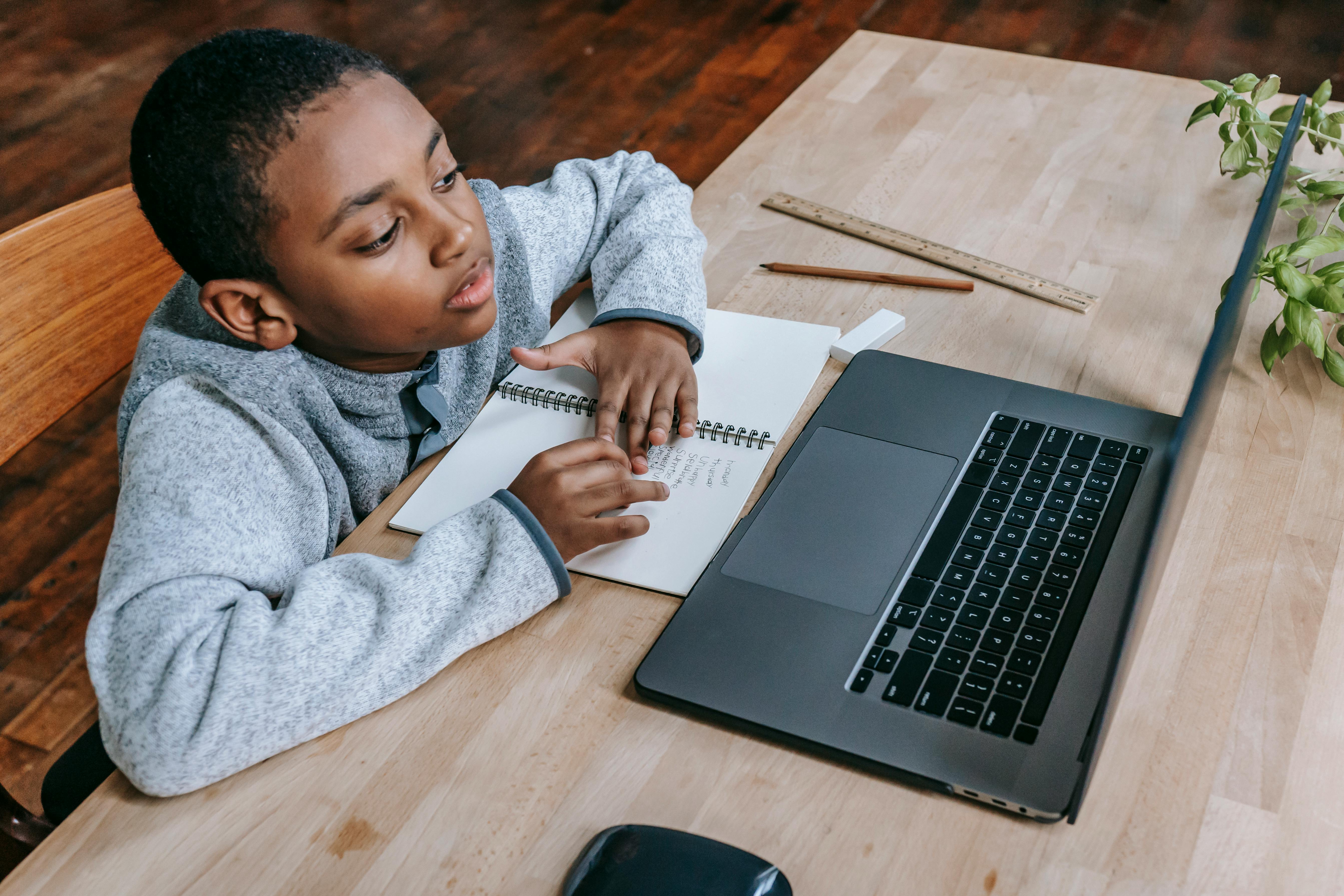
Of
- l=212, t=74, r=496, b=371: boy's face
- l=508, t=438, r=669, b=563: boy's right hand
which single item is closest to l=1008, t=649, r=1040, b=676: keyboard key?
l=508, t=438, r=669, b=563: boy's right hand

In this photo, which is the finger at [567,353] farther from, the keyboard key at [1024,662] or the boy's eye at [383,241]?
the keyboard key at [1024,662]

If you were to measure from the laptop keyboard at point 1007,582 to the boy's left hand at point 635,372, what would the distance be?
0.73ft

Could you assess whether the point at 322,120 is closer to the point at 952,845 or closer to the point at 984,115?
the point at 952,845

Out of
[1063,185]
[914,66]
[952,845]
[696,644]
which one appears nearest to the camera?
[952,845]

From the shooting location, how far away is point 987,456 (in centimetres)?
74

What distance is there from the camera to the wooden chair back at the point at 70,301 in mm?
848

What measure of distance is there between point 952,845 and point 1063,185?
0.75m

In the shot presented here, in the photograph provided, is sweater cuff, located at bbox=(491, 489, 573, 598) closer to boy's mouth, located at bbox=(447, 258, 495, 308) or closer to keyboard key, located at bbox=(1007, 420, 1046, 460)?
boy's mouth, located at bbox=(447, 258, 495, 308)

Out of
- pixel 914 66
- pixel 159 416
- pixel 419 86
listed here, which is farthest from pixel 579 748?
pixel 419 86

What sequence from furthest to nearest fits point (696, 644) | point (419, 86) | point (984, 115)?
point (419, 86) → point (984, 115) → point (696, 644)

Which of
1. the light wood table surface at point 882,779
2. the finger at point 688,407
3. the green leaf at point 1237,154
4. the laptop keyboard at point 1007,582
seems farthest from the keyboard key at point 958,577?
the green leaf at point 1237,154

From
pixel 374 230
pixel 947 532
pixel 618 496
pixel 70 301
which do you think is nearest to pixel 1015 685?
pixel 947 532

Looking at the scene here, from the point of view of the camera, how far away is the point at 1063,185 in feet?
3.49

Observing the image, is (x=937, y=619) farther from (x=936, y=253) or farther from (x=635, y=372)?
(x=936, y=253)
